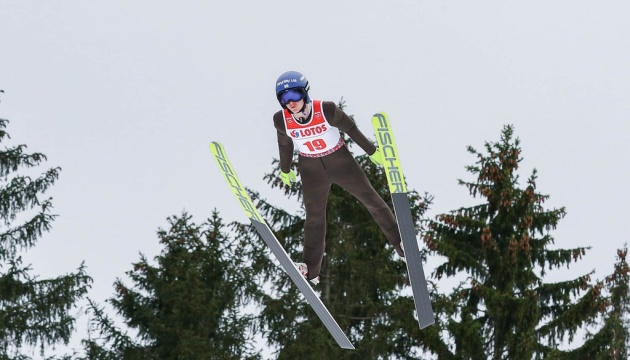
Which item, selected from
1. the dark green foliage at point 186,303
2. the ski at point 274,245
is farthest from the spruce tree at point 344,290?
the ski at point 274,245

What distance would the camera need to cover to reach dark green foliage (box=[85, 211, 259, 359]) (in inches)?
1067

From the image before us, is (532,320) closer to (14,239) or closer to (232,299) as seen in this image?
(232,299)

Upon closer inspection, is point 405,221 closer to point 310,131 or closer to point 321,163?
point 321,163

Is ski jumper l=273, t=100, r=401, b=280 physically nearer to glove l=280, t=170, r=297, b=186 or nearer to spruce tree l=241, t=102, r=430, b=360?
glove l=280, t=170, r=297, b=186

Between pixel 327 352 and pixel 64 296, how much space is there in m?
5.85

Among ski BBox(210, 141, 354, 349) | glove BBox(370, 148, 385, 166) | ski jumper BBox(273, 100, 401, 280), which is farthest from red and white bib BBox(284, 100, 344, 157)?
ski BBox(210, 141, 354, 349)

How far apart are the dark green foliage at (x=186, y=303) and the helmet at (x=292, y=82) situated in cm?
1296

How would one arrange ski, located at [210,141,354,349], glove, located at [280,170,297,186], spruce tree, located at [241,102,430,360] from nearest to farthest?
glove, located at [280,170,297,186], ski, located at [210,141,354,349], spruce tree, located at [241,102,430,360]

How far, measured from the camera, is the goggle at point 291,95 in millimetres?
13984

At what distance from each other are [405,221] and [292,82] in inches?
66.6

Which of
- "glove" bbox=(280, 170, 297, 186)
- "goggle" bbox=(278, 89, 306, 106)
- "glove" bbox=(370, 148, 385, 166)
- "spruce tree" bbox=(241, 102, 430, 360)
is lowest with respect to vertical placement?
"glove" bbox=(370, 148, 385, 166)

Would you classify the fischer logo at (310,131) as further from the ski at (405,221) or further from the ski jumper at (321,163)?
the ski at (405,221)

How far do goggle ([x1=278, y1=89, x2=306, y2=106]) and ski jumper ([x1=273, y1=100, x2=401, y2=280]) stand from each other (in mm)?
276

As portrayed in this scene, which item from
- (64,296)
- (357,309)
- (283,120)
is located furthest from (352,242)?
(283,120)
